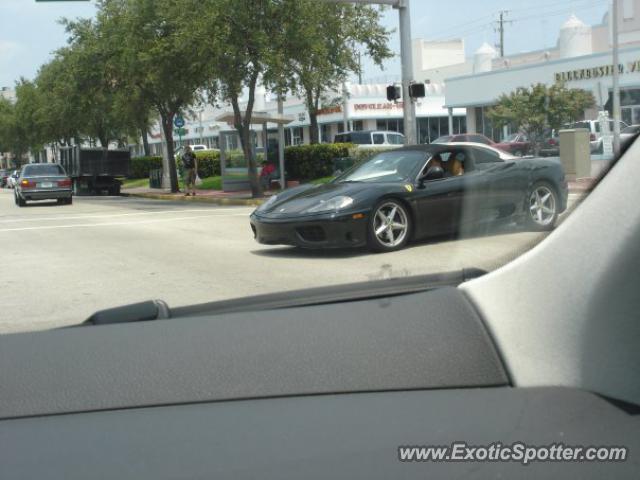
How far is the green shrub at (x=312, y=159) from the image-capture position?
25453mm

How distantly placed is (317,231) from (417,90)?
649 inches

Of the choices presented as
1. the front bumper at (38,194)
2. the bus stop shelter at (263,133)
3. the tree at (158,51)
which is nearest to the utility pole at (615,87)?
the tree at (158,51)

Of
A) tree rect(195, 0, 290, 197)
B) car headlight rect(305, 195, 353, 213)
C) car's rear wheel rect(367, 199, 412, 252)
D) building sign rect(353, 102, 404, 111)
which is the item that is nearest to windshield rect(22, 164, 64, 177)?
tree rect(195, 0, 290, 197)

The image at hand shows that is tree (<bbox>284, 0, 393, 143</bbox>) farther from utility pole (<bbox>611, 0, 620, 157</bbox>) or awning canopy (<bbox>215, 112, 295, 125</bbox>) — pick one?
utility pole (<bbox>611, 0, 620, 157</bbox>)

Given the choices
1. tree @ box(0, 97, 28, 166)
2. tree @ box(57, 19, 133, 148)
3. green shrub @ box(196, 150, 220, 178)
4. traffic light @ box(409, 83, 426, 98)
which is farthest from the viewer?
green shrub @ box(196, 150, 220, 178)

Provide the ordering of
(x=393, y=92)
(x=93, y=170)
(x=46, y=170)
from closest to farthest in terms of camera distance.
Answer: (x=93, y=170), (x=46, y=170), (x=393, y=92)

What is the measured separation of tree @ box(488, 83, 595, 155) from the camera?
136cm

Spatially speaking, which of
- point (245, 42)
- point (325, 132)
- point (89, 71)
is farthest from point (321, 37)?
point (325, 132)

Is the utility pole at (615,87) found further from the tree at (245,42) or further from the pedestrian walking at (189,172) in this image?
the pedestrian walking at (189,172)

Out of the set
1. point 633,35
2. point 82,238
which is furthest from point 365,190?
point 82,238

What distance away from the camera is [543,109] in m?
1.45

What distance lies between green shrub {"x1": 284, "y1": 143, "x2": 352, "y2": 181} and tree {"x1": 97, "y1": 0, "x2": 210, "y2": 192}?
4250mm

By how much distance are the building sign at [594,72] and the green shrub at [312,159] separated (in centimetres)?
2299

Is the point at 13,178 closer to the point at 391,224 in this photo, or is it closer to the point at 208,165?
the point at 208,165
